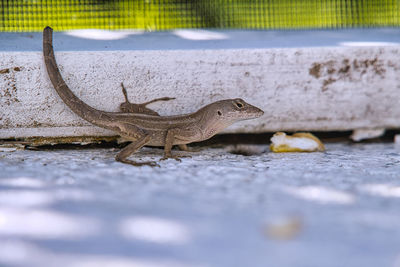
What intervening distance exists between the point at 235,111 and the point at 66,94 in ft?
3.15

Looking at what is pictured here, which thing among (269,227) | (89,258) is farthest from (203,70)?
(89,258)

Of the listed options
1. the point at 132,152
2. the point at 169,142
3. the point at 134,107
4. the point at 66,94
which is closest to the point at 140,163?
the point at 132,152

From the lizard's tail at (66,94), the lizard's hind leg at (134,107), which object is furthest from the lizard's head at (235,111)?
the lizard's tail at (66,94)

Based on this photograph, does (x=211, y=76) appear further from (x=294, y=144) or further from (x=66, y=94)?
(x=66, y=94)

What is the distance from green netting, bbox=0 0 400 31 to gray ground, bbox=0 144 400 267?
122cm

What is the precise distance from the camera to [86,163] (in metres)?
1.88

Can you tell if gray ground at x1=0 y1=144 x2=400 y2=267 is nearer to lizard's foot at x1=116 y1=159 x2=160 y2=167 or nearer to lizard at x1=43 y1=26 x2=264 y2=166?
lizard's foot at x1=116 y1=159 x2=160 y2=167

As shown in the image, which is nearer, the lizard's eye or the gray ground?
the gray ground

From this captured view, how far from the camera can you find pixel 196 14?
8.93 feet

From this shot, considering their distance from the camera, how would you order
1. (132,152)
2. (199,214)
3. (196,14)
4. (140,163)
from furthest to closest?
(196,14)
(132,152)
(140,163)
(199,214)

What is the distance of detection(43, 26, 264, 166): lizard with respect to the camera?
6.91 ft

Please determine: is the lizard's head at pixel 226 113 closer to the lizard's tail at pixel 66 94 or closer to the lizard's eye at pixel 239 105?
the lizard's eye at pixel 239 105

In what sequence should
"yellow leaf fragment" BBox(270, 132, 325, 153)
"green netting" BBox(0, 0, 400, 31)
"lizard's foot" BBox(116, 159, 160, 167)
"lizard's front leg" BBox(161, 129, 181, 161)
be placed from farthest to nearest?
1. "green netting" BBox(0, 0, 400, 31)
2. "yellow leaf fragment" BBox(270, 132, 325, 153)
3. "lizard's front leg" BBox(161, 129, 181, 161)
4. "lizard's foot" BBox(116, 159, 160, 167)

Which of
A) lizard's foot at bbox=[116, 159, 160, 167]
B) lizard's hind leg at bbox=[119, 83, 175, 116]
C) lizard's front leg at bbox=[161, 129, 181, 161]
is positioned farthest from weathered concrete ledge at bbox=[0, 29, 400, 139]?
lizard's foot at bbox=[116, 159, 160, 167]
